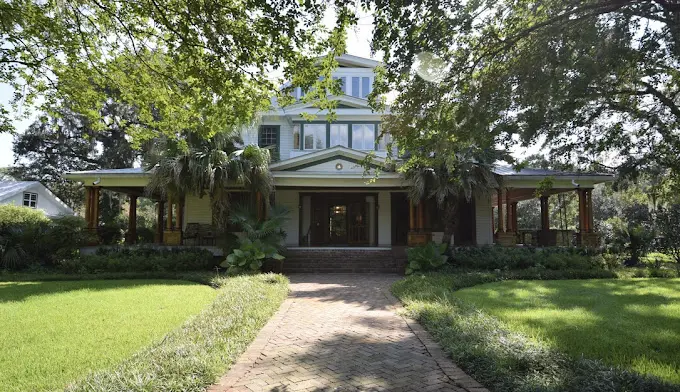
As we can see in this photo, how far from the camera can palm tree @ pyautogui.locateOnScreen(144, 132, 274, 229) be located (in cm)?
1295

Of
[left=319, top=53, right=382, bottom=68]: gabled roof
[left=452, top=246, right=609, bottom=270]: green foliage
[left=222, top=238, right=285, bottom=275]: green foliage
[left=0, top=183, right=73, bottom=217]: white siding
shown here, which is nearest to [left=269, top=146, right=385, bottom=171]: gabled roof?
[left=222, top=238, right=285, bottom=275]: green foliage

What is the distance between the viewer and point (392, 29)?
589cm

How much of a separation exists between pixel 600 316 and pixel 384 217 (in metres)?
11.9

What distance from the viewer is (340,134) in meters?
19.2

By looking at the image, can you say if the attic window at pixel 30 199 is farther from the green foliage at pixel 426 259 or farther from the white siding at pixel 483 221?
the white siding at pixel 483 221

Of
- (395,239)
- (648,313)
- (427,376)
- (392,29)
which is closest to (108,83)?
(392,29)

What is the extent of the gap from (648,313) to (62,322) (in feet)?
31.3

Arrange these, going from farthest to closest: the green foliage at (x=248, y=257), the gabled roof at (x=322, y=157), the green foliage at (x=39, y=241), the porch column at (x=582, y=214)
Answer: the porch column at (x=582, y=214)
the gabled roof at (x=322, y=157)
the green foliage at (x=39, y=241)
the green foliage at (x=248, y=257)

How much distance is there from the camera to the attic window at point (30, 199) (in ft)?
90.9

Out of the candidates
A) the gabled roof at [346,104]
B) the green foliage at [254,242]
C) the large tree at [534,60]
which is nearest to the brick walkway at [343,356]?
the large tree at [534,60]

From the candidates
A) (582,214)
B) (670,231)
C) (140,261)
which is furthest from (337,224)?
(670,231)

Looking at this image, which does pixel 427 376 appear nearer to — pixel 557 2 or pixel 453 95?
pixel 453 95

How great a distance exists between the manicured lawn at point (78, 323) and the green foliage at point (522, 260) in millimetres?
8091

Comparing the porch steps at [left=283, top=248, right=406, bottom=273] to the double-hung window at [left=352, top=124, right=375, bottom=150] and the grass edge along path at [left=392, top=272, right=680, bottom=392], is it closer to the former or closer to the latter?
the double-hung window at [left=352, top=124, right=375, bottom=150]
